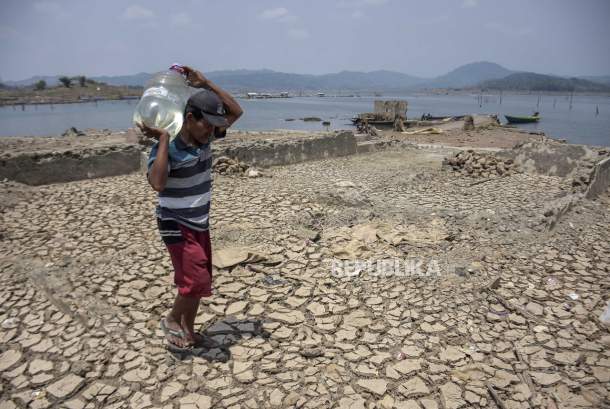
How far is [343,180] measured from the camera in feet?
→ 26.6

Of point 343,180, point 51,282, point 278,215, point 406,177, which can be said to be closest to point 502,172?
point 406,177

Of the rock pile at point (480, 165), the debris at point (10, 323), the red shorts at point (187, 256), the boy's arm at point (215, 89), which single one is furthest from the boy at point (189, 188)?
the rock pile at point (480, 165)

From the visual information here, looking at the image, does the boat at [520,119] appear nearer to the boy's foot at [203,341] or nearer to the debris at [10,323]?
the boy's foot at [203,341]

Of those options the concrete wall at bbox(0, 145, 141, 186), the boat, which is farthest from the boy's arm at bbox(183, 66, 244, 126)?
the boat

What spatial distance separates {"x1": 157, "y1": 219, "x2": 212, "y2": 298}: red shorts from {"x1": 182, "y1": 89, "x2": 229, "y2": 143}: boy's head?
1.88 ft

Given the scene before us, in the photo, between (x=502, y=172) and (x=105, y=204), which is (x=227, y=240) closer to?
(x=105, y=204)

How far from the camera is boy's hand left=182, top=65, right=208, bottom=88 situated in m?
2.65

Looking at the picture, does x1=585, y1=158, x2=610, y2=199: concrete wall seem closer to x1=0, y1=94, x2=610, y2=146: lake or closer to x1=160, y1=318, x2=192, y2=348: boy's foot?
x1=160, y1=318, x2=192, y2=348: boy's foot

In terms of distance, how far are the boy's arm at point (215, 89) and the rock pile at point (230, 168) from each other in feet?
16.8

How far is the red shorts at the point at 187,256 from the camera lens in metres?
2.42

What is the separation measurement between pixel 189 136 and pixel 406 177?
664 centimetres

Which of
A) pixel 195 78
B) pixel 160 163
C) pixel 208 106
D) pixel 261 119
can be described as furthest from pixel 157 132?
pixel 261 119

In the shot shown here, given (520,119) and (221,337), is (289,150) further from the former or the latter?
(520,119)

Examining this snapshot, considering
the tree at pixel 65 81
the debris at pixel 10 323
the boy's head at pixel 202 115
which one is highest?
the tree at pixel 65 81
